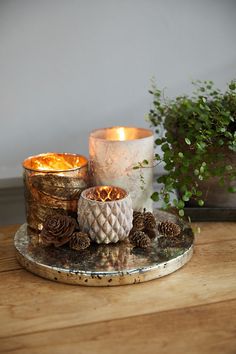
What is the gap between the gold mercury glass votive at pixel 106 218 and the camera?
77 cm

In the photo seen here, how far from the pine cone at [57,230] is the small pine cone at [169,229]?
165 millimetres

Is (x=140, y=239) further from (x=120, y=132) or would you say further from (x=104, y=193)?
(x=120, y=132)

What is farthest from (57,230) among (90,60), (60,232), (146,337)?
(90,60)

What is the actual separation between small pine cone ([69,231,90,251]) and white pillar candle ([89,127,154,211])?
13 cm

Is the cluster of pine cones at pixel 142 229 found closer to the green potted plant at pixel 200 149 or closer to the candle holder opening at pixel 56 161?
the green potted plant at pixel 200 149

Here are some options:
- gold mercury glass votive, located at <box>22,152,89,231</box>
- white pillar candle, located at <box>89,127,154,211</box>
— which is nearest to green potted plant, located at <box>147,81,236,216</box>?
white pillar candle, located at <box>89,127,154,211</box>

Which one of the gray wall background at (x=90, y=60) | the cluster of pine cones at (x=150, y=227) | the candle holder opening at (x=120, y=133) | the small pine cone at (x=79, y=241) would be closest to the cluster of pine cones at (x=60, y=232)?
the small pine cone at (x=79, y=241)

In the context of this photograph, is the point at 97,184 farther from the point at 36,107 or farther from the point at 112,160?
the point at 36,107

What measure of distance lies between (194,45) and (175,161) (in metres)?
0.40

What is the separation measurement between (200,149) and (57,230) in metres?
0.28

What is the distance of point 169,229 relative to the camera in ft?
2.77

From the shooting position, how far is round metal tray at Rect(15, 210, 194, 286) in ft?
2.36

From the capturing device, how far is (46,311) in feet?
2.17

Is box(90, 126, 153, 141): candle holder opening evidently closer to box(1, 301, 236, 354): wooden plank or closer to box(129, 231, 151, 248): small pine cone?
box(129, 231, 151, 248): small pine cone
